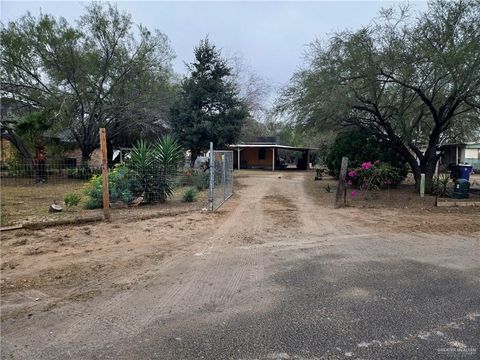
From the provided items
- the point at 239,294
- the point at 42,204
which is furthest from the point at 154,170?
the point at 239,294

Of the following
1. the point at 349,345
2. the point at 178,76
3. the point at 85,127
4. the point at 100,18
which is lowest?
the point at 349,345

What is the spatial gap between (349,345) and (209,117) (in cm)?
1727

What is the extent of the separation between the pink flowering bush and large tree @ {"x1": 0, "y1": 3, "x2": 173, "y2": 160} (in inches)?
530

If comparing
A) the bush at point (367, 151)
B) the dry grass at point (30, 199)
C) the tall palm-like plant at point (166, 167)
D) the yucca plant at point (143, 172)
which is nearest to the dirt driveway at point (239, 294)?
the dry grass at point (30, 199)

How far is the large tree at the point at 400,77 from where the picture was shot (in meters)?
10.4

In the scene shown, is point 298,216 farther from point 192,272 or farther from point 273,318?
point 273,318

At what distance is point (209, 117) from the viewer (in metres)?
19.5

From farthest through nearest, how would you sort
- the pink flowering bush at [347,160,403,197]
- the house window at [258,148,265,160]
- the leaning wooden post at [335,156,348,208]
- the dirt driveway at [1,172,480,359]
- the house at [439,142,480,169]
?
the house window at [258,148,265,160], the house at [439,142,480,169], the pink flowering bush at [347,160,403,197], the leaning wooden post at [335,156,348,208], the dirt driveway at [1,172,480,359]

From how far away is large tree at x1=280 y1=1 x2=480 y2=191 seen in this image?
409 inches

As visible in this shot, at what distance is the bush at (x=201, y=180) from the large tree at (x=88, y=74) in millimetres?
8046

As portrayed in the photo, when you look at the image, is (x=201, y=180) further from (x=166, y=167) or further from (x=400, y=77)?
(x=400, y=77)

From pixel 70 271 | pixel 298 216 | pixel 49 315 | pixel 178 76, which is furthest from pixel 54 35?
pixel 49 315

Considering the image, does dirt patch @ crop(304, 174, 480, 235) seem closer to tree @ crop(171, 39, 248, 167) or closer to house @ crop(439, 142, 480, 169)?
tree @ crop(171, 39, 248, 167)

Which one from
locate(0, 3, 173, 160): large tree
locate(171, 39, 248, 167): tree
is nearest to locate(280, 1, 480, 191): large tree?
locate(171, 39, 248, 167): tree
